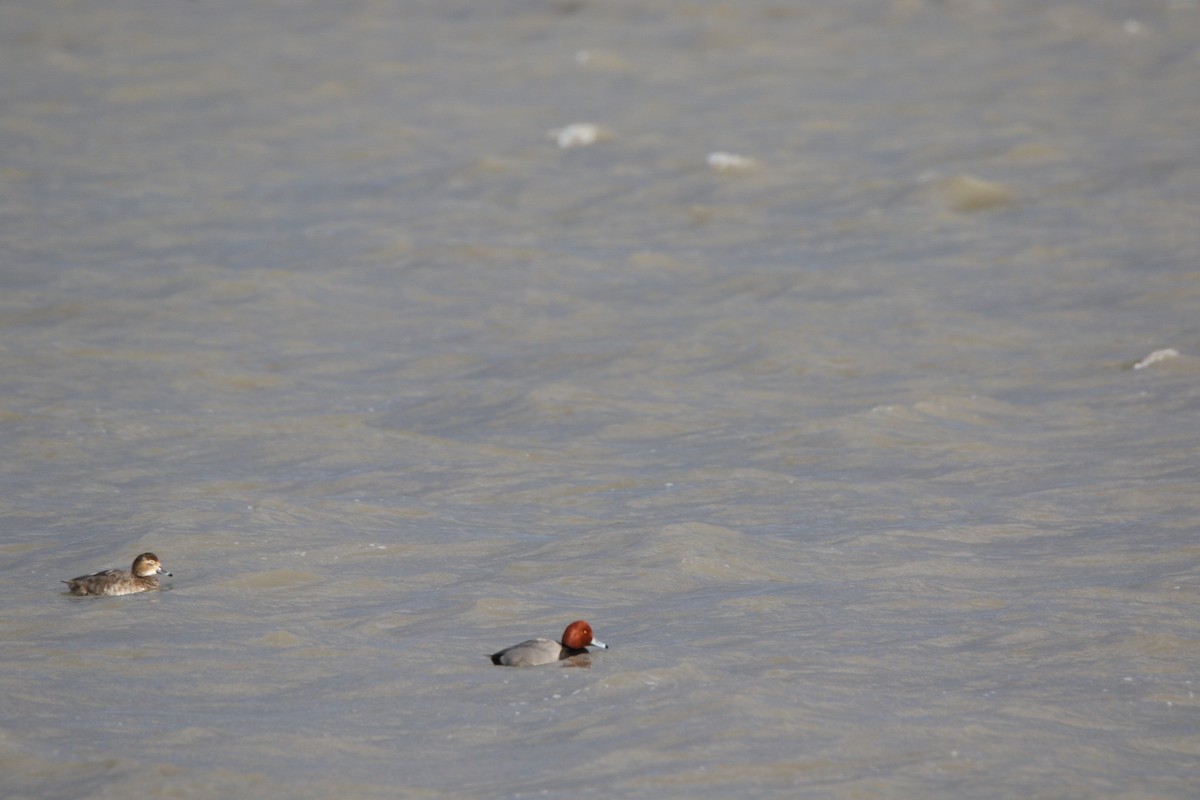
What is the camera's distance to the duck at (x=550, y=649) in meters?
6.40

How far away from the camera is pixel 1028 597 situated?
739 centimetres

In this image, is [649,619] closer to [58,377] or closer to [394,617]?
[394,617]

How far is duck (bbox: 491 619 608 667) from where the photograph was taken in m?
6.40

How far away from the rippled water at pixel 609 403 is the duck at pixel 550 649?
102 millimetres

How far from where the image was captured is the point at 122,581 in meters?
7.28

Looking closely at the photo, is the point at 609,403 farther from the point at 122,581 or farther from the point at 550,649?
the point at 550,649

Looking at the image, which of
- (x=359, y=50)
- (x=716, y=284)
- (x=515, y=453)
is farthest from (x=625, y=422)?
(x=359, y=50)

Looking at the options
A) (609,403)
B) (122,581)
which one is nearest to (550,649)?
(122,581)

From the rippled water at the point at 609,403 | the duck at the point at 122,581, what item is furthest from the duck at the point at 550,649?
the duck at the point at 122,581

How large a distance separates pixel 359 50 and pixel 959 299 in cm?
1033

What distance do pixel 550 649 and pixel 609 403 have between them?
4451mm

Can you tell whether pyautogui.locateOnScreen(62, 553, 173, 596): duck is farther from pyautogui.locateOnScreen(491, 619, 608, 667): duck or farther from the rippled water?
pyautogui.locateOnScreen(491, 619, 608, 667): duck

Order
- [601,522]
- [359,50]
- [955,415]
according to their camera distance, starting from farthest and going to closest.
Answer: [359,50], [955,415], [601,522]

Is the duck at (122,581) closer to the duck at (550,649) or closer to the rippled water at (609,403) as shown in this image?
the rippled water at (609,403)
